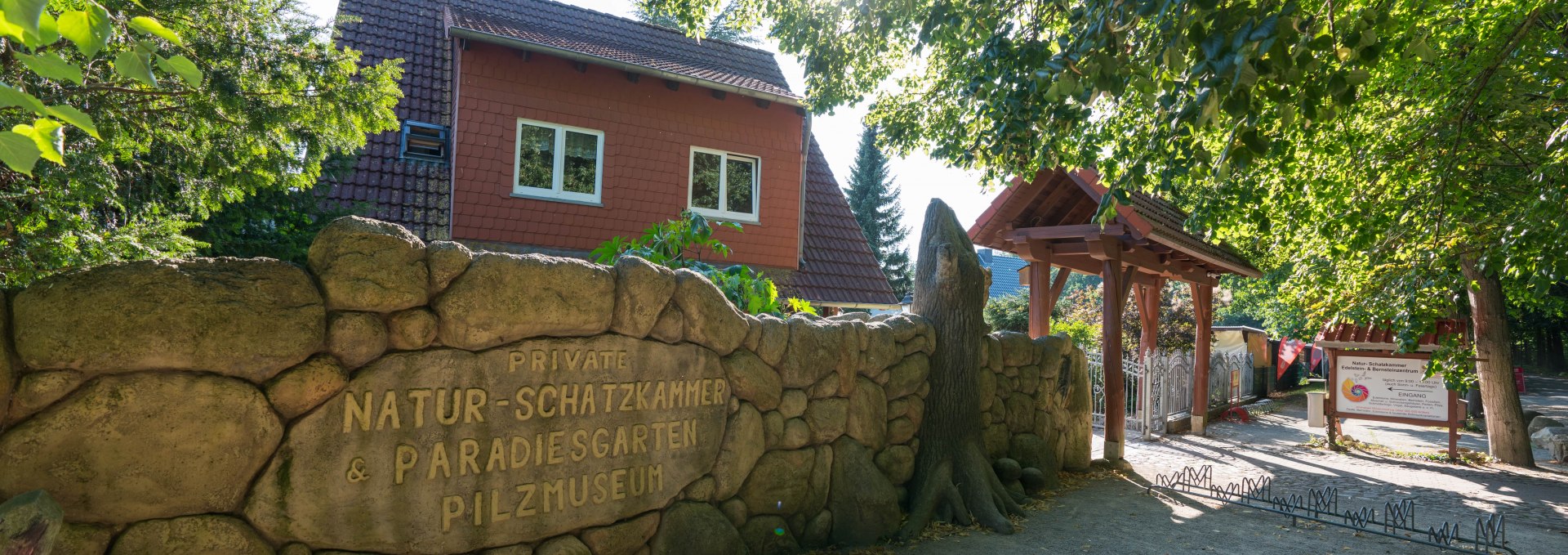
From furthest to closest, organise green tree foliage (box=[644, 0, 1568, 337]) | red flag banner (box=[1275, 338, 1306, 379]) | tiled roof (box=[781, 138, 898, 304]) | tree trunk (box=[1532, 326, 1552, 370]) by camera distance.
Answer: tree trunk (box=[1532, 326, 1552, 370])
red flag banner (box=[1275, 338, 1306, 379])
tiled roof (box=[781, 138, 898, 304])
green tree foliage (box=[644, 0, 1568, 337])

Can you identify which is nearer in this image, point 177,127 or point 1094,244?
point 177,127

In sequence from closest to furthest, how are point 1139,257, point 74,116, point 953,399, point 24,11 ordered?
point 24,11
point 74,116
point 953,399
point 1139,257

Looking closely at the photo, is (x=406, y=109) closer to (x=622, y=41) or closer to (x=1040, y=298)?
(x=622, y=41)

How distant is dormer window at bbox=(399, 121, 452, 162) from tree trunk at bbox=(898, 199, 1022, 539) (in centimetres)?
712

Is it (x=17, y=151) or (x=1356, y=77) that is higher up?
(x=1356, y=77)

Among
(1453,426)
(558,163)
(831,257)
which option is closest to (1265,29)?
(558,163)

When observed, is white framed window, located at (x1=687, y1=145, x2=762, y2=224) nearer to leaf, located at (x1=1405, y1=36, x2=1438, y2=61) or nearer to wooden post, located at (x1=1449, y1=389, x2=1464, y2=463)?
leaf, located at (x1=1405, y1=36, x2=1438, y2=61)

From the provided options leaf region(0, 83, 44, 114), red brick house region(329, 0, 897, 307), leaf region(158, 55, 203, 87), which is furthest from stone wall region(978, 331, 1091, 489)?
leaf region(0, 83, 44, 114)

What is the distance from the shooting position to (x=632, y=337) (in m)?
4.42

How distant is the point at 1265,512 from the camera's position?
7.12 meters

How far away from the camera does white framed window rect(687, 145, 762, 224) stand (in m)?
11.9

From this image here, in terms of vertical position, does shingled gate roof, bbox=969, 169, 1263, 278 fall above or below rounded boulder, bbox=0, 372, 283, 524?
above

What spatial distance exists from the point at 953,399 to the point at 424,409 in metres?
4.20

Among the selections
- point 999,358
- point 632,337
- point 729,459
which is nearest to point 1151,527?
point 999,358
